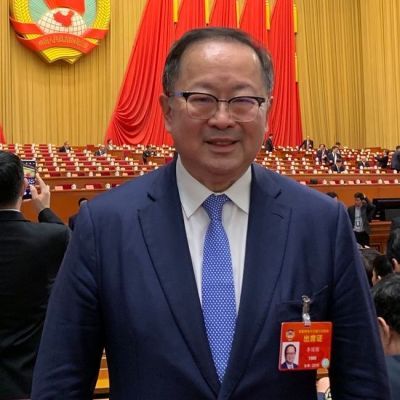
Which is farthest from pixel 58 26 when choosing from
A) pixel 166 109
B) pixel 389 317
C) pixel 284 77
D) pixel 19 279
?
pixel 166 109

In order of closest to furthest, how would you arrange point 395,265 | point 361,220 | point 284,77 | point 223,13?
point 395,265 < point 361,220 < point 223,13 < point 284,77

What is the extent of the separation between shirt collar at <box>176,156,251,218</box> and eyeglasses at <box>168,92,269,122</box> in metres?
0.14

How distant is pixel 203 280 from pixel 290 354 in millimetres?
205

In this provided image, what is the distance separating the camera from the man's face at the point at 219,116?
3.53ft

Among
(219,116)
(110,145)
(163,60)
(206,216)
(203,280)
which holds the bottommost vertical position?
(203,280)

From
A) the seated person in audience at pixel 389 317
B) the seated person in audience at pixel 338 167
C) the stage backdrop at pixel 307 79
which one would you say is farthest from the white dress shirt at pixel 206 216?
the stage backdrop at pixel 307 79

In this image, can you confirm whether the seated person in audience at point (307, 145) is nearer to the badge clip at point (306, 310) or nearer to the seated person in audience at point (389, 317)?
the seated person in audience at point (389, 317)

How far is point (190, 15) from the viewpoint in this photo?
57.7 ft

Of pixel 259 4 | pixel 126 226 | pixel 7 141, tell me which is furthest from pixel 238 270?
pixel 259 4

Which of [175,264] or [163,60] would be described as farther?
[163,60]

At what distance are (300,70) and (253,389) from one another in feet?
62.7

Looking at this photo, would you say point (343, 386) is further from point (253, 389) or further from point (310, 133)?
point (310, 133)

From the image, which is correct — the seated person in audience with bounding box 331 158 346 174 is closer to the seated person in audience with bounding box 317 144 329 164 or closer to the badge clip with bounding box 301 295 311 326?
the seated person in audience with bounding box 317 144 329 164

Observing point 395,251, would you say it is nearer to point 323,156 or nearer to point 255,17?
point 323,156
